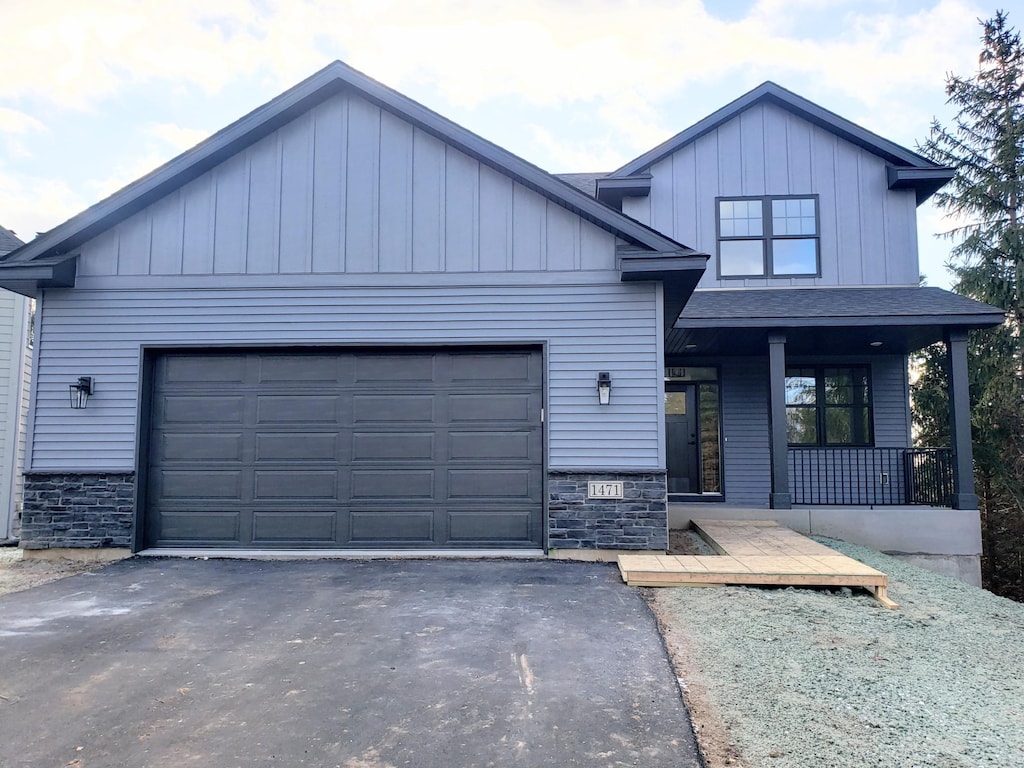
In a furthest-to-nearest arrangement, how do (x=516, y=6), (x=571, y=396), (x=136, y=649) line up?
(x=516, y=6) → (x=571, y=396) → (x=136, y=649)

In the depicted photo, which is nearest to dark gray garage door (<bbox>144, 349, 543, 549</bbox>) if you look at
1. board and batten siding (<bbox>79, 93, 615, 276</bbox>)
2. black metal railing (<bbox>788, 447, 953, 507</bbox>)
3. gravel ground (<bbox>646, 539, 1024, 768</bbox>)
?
board and batten siding (<bbox>79, 93, 615, 276</bbox>)

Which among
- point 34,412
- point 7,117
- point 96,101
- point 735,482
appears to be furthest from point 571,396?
point 7,117

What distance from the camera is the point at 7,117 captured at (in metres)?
17.1

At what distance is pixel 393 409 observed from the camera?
670 centimetres

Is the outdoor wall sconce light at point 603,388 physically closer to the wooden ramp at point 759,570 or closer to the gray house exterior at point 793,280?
the wooden ramp at point 759,570

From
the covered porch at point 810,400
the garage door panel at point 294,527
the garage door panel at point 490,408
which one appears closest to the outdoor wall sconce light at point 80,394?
the garage door panel at point 294,527

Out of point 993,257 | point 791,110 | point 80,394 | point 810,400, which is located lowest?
point 80,394

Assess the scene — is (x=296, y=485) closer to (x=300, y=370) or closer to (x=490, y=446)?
(x=300, y=370)

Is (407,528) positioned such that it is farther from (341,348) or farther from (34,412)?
(34,412)

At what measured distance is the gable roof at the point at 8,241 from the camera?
947cm

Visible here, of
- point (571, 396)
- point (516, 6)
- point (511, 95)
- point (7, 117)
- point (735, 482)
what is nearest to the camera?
point (571, 396)

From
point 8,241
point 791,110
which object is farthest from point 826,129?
point 8,241

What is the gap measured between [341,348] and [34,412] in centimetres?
330

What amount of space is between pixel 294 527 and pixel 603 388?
355 centimetres
